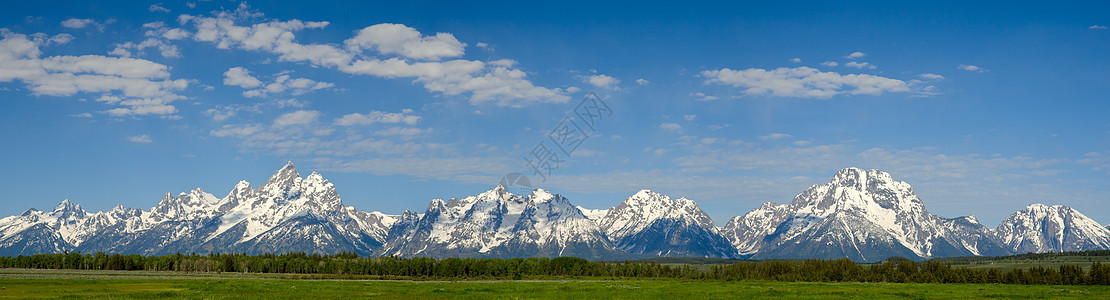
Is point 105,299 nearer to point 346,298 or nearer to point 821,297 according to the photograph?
point 346,298

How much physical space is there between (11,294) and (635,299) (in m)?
68.5

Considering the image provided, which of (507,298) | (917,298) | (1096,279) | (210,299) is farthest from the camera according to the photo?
(1096,279)

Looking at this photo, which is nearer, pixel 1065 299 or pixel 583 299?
pixel 583 299

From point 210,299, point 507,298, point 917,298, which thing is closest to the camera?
point 210,299

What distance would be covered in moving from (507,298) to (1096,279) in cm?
17452

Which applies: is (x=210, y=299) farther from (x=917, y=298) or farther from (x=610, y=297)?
(x=917, y=298)

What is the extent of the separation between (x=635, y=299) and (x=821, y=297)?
83.5 ft

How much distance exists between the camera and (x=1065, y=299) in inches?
3556

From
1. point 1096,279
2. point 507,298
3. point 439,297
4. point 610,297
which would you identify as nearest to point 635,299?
point 610,297

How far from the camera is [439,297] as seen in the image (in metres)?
85.8

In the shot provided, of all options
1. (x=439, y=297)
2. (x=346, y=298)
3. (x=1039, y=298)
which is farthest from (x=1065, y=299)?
(x=346, y=298)

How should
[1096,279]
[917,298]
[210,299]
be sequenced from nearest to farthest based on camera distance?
[210,299] → [917,298] → [1096,279]

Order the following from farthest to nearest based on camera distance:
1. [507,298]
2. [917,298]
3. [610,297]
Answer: [917,298] → [610,297] → [507,298]

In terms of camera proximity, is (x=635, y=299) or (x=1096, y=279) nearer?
(x=635, y=299)
